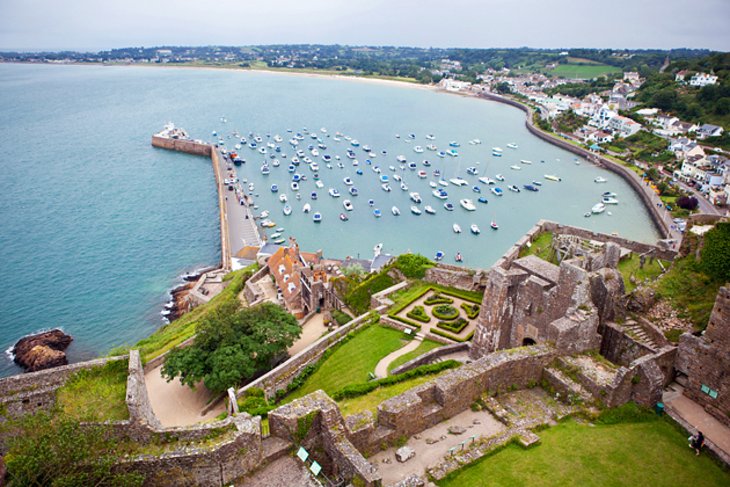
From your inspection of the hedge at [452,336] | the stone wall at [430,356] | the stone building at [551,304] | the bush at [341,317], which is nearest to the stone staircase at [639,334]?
the stone building at [551,304]

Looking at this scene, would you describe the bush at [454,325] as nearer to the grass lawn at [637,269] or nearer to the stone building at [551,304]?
the stone building at [551,304]

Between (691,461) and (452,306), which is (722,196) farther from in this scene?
(691,461)

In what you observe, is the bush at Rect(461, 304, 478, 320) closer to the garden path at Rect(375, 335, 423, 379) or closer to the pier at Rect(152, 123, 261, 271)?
the garden path at Rect(375, 335, 423, 379)

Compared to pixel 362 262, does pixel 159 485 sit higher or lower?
higher

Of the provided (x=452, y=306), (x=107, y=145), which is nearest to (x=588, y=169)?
(x=452, y=306)

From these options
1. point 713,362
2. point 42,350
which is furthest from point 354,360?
point 42,350
